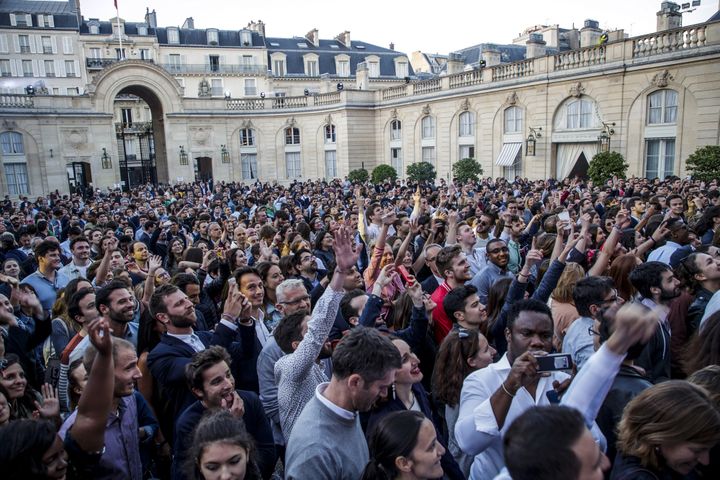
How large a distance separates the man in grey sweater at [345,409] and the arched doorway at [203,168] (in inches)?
1424

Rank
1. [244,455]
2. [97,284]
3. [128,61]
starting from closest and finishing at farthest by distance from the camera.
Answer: [244,455]
[97,284]
[128,61]

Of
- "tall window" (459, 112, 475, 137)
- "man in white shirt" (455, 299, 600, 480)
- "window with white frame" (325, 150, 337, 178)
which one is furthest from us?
"window with white frame" (325, 150, 337, 178)

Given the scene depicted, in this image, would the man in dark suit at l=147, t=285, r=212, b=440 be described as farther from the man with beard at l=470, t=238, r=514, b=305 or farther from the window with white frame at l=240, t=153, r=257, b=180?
the window with white frame at l=240, t=153, r=257, b=180

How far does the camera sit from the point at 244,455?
8.52 feet

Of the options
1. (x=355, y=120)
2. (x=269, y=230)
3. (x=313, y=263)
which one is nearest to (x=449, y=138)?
(x=355, y=120)

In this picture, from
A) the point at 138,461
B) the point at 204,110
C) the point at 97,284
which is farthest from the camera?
the point at 204,110

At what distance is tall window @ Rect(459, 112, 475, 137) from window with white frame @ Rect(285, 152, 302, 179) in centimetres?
1364

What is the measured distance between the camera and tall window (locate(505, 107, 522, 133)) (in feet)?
82.9

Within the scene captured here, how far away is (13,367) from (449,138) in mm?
27261

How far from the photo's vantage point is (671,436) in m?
2.33

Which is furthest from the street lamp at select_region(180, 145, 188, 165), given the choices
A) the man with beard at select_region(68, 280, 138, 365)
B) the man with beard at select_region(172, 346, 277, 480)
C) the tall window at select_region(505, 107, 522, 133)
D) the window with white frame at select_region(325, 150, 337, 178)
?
the man with beard at select_region(172, 346, 277, 480)

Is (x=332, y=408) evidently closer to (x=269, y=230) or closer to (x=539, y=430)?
(x=539, y=430)

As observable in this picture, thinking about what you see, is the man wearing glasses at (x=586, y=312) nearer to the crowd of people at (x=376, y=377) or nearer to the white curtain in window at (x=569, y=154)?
the crowd of people at (x=376, y=377)

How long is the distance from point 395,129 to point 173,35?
2794 cm
